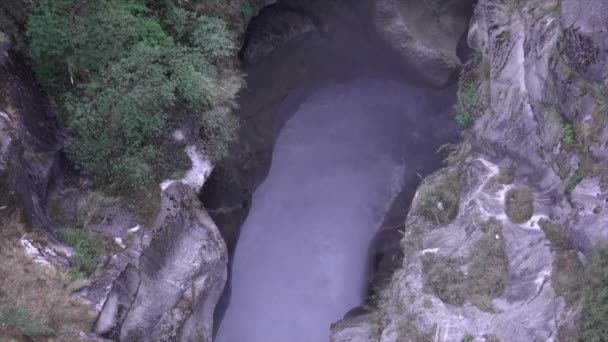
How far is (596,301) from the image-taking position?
650cm

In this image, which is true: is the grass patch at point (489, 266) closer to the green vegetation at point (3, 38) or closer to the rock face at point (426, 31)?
the rock face at point (426, 31)

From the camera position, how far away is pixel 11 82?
7.88 meters

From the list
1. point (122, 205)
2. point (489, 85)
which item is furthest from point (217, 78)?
point (489, 85)

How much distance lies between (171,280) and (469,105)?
7145mm

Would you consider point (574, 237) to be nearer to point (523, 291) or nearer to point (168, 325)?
point (523, 291)

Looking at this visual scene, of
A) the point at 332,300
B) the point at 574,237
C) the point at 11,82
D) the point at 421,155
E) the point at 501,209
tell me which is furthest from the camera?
the point at 421,155

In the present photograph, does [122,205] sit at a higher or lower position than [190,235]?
higher

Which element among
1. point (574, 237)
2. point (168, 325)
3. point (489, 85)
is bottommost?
point (168, 325)

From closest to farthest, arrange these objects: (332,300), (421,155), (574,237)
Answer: (574,237), (332,300), (421,155)

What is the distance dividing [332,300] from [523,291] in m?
5.45

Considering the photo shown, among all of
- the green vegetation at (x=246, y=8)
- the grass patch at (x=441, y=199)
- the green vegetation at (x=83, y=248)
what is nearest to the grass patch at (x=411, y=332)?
the grass patch at (x=441, y=199)

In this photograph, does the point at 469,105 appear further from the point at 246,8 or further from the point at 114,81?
the point at 114,81

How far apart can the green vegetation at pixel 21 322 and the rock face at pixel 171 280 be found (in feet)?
2.98

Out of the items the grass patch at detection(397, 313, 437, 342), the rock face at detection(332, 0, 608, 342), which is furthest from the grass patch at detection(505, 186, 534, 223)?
the grass patch at detection(397, 313, 437, 342)
